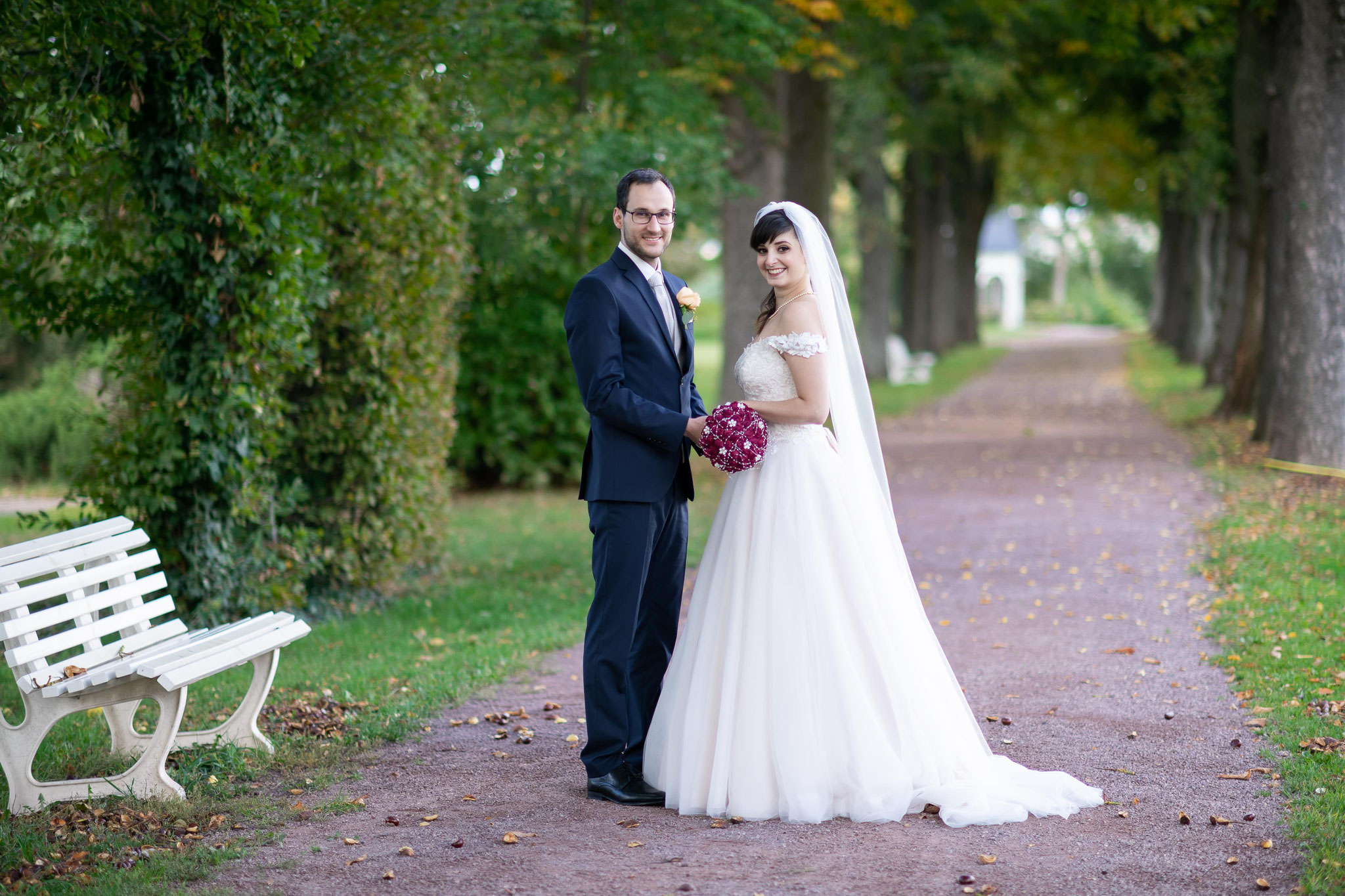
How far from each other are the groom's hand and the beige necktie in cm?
33

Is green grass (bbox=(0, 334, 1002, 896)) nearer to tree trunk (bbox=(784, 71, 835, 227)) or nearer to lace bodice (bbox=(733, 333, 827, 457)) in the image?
lace bodice (bbox=(733, 333, 827, 457))

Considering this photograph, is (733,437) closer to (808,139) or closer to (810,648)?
(810,648)

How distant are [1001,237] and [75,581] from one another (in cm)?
9426

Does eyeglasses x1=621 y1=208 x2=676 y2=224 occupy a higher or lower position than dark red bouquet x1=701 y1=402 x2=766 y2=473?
higher

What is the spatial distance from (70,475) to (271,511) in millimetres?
1164

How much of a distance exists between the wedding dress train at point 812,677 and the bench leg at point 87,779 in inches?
74.8

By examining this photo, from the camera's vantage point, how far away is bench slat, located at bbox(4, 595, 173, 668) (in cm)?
471

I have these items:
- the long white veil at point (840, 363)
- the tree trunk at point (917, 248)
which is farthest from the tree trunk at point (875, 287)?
the long white veil at point (840, 363)

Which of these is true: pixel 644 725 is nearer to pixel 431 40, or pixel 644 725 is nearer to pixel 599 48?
pixel 431 40

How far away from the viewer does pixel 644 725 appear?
523 centimetres

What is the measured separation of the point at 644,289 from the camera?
15.9 feet

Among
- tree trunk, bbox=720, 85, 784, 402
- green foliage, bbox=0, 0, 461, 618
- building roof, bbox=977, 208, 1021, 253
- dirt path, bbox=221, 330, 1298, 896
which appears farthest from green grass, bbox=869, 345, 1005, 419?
building roof, bbox=977, 208, 1021, 253

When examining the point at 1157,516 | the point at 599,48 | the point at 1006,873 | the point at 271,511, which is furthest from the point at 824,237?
the point at 599,48

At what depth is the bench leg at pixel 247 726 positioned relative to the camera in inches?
216
